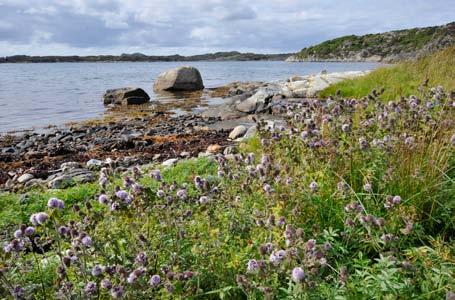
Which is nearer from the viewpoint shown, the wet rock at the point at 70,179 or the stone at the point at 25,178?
the wet rock at the point at 70,179

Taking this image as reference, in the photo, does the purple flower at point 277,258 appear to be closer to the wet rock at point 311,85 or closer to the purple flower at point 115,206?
the purple flower at point 115,206

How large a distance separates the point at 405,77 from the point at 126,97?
15.6 meters

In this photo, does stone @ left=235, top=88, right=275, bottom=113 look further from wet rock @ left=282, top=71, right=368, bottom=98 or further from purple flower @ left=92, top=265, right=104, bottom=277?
purple flower @ left=92, top=265, right=104, bottom=277

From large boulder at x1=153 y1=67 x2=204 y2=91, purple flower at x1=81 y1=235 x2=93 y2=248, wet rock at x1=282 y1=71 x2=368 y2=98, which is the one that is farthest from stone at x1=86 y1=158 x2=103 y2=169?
large boulder at x1=153 y1=67 x2=204 y2=91

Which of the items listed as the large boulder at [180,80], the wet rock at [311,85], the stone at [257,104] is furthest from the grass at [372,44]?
the stone at [257,104]

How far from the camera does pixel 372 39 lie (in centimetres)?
11350

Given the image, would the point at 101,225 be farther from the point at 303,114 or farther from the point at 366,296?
the point at 303,114

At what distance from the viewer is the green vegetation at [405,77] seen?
12173mm

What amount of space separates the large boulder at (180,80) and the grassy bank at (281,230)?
88.7 feet

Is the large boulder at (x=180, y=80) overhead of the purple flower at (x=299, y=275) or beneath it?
beneath

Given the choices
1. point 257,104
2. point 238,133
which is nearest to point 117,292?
point 238,133

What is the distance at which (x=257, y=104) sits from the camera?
18.3m

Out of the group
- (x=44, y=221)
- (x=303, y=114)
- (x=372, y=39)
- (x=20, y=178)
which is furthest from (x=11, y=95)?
(x=372, y=39)

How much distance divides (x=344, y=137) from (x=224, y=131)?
9.33 metres
